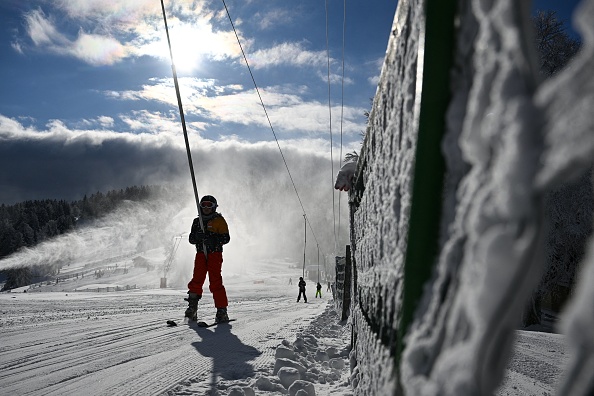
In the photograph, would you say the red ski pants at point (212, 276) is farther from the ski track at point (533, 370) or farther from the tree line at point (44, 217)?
the tree line at point (44, 217)

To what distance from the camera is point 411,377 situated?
55 cm

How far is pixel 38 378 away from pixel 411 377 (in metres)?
2.34

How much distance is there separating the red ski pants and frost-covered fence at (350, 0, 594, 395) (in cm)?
437

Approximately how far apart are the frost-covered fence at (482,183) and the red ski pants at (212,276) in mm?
Answer: 4368

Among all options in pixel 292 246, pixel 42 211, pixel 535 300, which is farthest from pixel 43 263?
pixel 535 300

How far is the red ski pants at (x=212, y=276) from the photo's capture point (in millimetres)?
4805

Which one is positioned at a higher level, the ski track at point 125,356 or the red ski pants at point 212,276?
the red ski pants at point 212,276

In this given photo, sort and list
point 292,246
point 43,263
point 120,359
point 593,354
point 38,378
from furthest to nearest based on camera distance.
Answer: point 292,246, point 43,263, point 120,359, point 38,378, point 593,354

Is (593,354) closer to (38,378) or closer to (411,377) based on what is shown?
(411,377)

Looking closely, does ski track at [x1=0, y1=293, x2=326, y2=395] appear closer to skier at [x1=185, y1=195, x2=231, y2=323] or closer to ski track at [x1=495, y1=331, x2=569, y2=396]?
skier at [x1=185, y1=195, x2=231, y2=323]

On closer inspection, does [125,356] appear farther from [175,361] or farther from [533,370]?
[533,370]

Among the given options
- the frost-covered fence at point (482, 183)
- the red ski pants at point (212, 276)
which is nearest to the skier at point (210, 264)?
the red ski pants at point (212, 276)

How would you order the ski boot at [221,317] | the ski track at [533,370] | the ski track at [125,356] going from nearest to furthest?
the ski track at [125,356]
the ski track at [533,370]
the ski boot at [221,317]

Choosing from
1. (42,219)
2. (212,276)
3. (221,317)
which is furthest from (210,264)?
(42,219)
